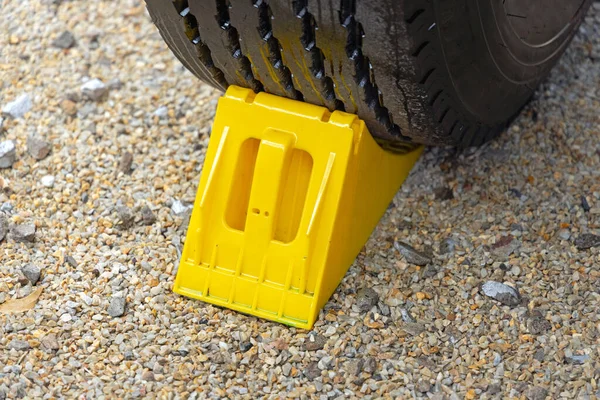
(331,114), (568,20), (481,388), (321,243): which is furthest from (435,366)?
(568,20)

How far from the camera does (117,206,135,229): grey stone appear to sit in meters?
2.87

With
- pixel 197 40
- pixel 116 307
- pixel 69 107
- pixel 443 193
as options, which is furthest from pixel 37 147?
pixel 443 193

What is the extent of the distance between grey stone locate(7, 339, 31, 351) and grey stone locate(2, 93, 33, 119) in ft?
3.39

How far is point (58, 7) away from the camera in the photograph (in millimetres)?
3727

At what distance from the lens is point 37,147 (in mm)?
3125

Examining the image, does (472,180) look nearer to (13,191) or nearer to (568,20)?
(568,20)

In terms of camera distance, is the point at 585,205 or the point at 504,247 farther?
the point at 585,205

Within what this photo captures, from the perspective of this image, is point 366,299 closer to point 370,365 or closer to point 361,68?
point 370,365

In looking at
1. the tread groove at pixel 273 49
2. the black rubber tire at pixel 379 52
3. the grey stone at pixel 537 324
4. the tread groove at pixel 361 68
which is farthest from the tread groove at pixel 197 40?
the grey stone at pixel 537 324

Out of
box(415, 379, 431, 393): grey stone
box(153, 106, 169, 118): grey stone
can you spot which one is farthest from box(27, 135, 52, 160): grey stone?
box(415, 379, 431, 393): grey stone

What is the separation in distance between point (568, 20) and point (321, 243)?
1124 mm

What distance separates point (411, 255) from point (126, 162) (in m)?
1.00

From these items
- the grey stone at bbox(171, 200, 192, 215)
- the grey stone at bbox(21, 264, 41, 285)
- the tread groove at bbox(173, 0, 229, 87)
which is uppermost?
the tread groove at bbox(173, 0, 229, 87)

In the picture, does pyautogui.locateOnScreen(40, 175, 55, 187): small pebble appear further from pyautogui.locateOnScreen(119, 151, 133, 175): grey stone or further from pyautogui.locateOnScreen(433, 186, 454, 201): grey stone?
pyautogui.locateOnScreen(433, 186, 454, 201): grey stone
